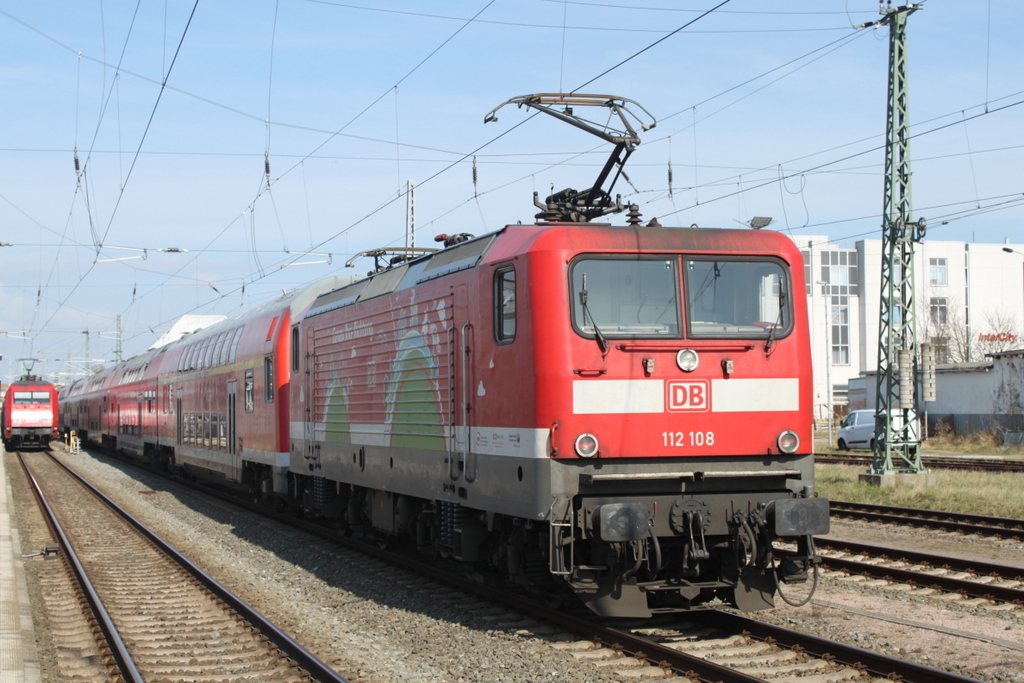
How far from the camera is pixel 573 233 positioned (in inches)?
334

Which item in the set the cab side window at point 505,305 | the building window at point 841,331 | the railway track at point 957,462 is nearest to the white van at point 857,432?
the railway track at point 957,462

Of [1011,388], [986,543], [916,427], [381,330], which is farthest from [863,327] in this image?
[381,330]

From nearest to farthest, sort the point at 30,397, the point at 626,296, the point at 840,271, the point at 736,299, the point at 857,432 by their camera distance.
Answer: the point at 626,296 → the point at 736,299 → the point at 857,432 → the point at 30,397 → the point at 840,271

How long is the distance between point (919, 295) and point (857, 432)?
39897 millimetres

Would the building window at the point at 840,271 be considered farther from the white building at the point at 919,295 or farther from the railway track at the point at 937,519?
the railway track at the point at 937,519

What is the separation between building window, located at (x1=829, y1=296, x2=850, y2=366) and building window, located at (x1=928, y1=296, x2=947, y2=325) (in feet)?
18.4

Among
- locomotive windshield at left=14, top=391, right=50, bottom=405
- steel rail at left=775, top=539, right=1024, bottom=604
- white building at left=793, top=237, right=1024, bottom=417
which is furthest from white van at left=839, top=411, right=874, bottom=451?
locomotive windshield at left=14, top=391, right=50, bottom=405

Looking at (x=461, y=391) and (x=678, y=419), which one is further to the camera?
(x=461, y=391)

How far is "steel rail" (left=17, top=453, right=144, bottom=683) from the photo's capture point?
825 cm

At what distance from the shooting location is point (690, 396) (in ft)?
27.7

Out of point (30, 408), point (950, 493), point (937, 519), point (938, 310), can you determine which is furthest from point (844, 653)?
point (938, 310)

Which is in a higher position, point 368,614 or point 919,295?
point 919,295

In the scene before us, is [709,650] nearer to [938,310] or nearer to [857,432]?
[857,432]

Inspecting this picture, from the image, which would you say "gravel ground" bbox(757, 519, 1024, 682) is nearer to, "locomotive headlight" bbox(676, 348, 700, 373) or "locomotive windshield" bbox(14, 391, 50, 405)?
"locomotive headlight" bbox(676, 348, 700, 373)
